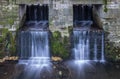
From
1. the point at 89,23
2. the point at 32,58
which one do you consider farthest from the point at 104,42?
the point at 32,58

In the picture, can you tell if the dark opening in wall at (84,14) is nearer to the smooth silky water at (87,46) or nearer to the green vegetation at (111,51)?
the smooth silky water at (87,46)

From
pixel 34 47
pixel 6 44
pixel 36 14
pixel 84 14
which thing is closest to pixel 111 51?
pixel 84 14

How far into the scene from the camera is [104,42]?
10.7m

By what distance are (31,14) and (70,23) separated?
2193 mm

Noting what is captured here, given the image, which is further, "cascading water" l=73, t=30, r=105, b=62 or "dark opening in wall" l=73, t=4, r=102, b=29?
"dark opening in wall" l=73, t=4, r=102, b=29

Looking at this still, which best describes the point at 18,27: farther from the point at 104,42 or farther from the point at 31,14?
the point at 104,42

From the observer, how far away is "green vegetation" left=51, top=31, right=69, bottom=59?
10617 mm

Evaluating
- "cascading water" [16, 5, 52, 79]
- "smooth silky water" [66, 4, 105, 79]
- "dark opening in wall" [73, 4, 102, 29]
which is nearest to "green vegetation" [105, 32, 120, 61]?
"smooth silky water" [66, 4, 105, 79]

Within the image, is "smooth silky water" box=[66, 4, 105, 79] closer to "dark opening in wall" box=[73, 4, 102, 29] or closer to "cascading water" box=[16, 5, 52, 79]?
"cascading water" box=[16, 5, 52, 79]

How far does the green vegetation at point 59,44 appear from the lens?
34.8 ft

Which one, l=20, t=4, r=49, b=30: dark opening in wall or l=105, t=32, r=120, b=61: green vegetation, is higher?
l=20, t=4, r=49, b=30: dark opening in wall

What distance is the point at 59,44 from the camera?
10.6 metres

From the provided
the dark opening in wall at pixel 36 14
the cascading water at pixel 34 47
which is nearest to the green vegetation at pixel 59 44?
the cascading water at pixel 34 47

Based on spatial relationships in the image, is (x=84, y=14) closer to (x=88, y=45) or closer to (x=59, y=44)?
(x=88, y=45)
